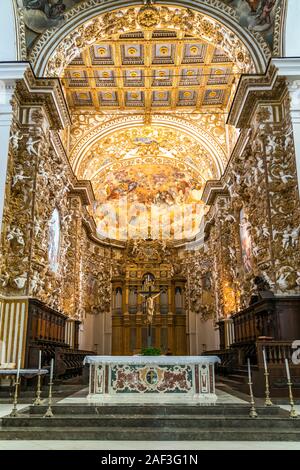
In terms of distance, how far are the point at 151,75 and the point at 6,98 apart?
7.65 m

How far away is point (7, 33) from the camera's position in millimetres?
12258

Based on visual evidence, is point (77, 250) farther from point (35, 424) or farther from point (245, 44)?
point (35, 424)

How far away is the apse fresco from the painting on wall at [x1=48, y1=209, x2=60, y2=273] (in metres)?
9.25

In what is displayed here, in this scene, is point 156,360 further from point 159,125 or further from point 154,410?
point 159,125

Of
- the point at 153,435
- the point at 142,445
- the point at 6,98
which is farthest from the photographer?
the point at 6,98

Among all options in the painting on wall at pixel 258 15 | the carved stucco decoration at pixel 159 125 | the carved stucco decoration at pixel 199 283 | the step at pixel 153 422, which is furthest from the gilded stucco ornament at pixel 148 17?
the step at pixel 153 422

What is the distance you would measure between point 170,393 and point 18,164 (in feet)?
23.6

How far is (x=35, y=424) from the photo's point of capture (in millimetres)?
5922

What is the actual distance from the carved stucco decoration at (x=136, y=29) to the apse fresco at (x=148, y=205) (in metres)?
10.7

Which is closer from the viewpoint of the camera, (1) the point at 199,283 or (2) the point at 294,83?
(2) the point at 294,83

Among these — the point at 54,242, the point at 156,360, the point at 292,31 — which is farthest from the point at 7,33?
the point at 156,360

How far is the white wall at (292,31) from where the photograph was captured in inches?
472

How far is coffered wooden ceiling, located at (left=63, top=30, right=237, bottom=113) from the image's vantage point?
627 inches
